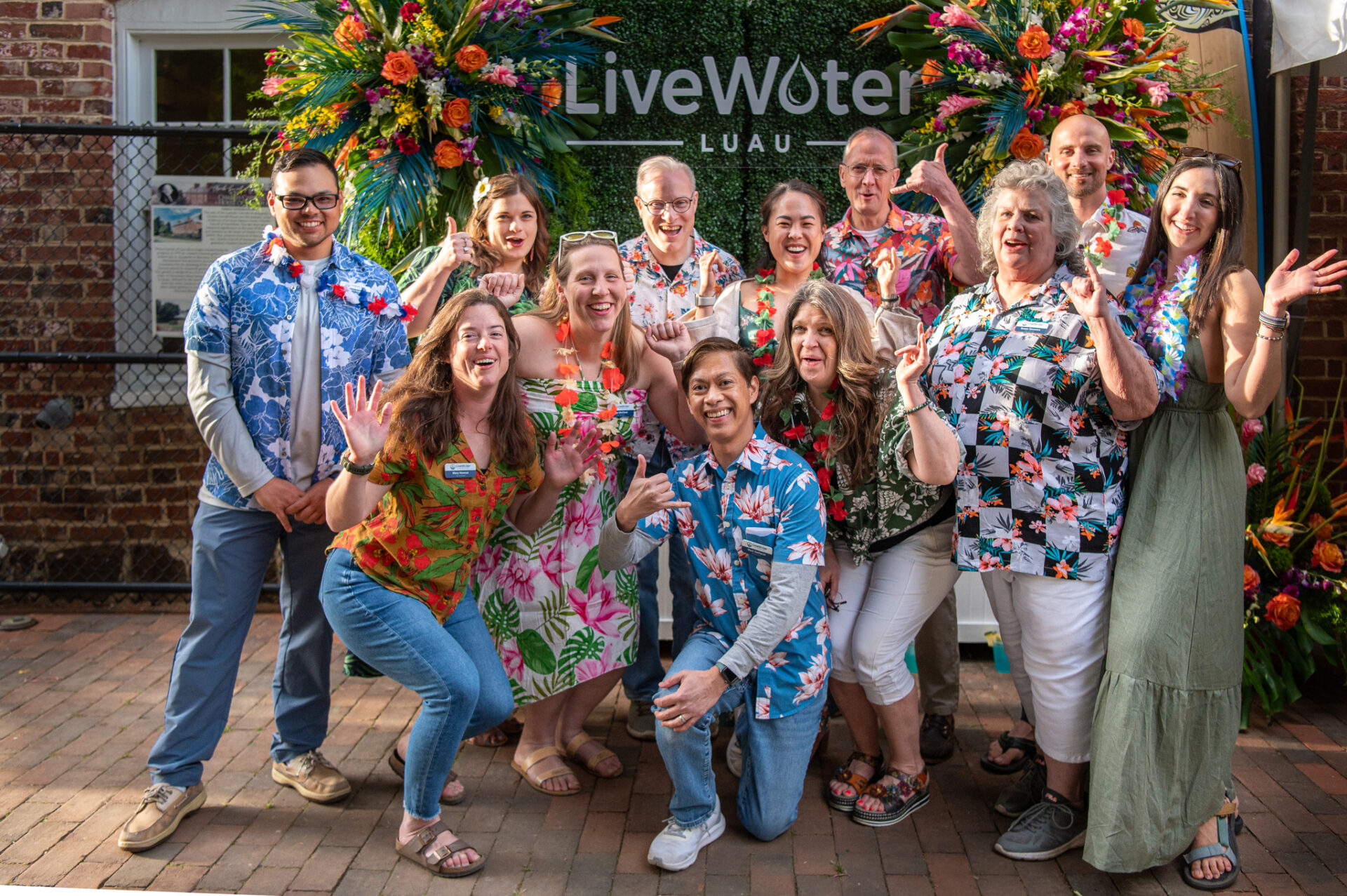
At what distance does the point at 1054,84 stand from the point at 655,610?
2.58m

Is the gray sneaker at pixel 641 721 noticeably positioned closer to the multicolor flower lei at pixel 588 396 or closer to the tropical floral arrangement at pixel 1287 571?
the multicolor flower lei at pixel 588 396

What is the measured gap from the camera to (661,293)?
12.6 feet

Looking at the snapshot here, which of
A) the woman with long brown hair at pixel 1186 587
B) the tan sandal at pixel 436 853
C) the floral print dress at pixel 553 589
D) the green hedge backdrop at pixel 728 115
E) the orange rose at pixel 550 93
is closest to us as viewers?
the woman with long brown hair at pixel 1186 587

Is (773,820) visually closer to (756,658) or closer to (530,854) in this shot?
(756,658)

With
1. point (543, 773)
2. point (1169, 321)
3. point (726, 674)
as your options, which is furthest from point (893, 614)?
point (543, 773)

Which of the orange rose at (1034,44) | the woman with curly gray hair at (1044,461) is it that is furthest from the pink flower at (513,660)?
the orange rose at (1034,44)

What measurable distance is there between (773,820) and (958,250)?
2.01 meters

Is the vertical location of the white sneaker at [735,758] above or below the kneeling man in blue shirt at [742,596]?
below

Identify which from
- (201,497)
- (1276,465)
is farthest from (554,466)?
(1276,465)

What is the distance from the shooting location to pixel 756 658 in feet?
9.81

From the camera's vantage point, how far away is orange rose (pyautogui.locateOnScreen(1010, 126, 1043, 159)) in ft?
13.6

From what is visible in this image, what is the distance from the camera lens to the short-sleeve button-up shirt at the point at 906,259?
3729 mm

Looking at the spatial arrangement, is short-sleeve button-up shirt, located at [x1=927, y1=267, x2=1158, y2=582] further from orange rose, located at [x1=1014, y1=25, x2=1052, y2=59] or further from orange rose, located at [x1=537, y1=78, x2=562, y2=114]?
orange rose, located at [x1=537, y1=78, x2=562, y2=114]

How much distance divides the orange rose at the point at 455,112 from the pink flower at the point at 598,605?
2033mm
